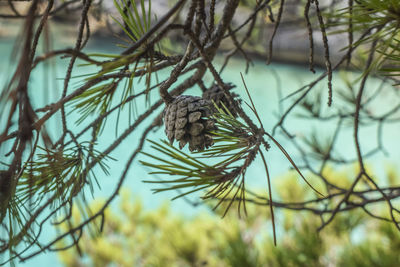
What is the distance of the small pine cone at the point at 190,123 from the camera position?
8.6 inches

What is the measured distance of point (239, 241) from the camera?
3.63 ft

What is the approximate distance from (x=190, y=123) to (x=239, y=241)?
3.11 feet

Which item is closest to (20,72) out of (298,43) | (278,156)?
(278,156)

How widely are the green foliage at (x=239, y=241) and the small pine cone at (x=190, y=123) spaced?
55 centimetres

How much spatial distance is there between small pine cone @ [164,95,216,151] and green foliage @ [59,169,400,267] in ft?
1.81

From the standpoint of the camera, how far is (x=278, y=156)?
2727 mm

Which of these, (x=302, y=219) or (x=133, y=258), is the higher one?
(x=302, y=219)

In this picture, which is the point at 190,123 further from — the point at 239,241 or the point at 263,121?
the point at 263,121

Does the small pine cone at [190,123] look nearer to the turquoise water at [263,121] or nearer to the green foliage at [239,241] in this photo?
the green foliage at [239,241]

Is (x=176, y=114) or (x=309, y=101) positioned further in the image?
(x=309, y=101)

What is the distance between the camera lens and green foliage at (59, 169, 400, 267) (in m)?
1.03

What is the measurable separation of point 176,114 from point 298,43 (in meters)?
2.86

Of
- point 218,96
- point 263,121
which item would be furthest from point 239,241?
point 263,121

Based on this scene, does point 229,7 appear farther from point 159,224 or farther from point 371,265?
point 159,224
